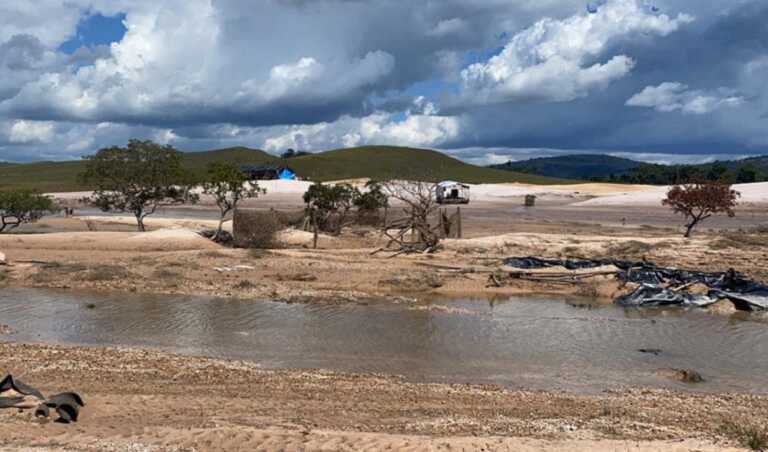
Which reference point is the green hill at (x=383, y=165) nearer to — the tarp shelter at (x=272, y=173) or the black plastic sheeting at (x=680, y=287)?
the tarp shelter at (x=272, y=173)

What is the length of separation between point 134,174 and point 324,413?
24.3 metres

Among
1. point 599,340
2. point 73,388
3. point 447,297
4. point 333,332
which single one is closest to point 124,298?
point 333,332

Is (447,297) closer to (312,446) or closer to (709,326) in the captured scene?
(709,326)

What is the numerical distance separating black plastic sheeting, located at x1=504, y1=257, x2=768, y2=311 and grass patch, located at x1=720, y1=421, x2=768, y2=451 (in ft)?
34.8

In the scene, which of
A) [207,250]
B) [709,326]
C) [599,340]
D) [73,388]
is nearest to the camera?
[73,388]

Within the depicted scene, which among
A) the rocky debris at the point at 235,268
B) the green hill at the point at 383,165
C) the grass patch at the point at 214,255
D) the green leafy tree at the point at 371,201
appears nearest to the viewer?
the rocky debris at the point at 235,268

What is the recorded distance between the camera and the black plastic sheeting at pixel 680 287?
1812cm

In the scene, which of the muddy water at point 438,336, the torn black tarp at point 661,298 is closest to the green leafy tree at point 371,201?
the muddy water at point 438,336

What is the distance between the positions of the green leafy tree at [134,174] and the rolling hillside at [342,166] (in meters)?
96.7

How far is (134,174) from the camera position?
30422 millimetres

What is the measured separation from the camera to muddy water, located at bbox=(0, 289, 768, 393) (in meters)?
11.8

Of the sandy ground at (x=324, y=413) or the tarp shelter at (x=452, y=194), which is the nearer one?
the sandy ground at (x=324, y=413)

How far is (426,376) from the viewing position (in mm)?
11250

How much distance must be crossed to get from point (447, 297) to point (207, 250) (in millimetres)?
9339
